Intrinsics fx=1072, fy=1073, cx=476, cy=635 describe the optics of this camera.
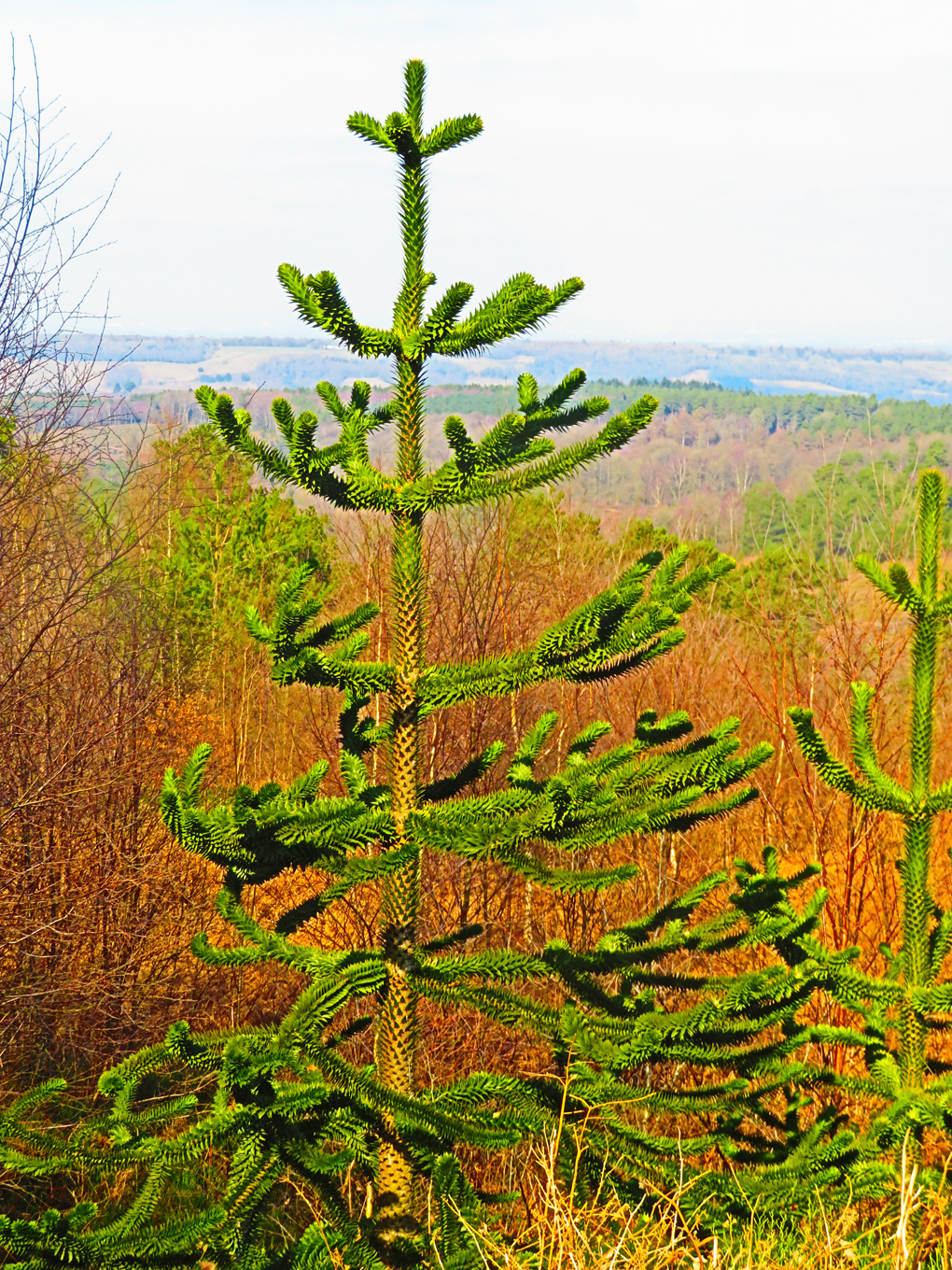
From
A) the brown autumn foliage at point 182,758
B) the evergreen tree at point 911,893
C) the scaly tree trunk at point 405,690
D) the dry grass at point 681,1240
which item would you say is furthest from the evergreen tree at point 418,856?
the brown autumn foliage at point 182,758

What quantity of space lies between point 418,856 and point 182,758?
304 inches

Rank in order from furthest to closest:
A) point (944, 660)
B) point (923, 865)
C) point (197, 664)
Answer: point (197, 664) < point (944, 660) < point (923, 865)

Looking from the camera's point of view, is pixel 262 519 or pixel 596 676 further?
pixel 262 519

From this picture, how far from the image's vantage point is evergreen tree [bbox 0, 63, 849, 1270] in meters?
3.09

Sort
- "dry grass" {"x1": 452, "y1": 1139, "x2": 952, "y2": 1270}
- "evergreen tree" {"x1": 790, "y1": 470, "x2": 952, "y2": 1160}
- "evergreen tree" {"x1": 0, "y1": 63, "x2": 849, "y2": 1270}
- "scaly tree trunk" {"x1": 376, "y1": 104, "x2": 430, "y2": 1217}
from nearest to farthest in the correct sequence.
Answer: "evergreen tree" {"x1": 0, "y1": 63, "x2": 849, "y2": 1270} < "dry grass" {"x1": 452, "y1": 1139, "x2": 952, "y2": 1270} < "scaly tree trunk" {"x1": 376, "y1": 104, "x2": 430, "y2": 1217} < "evergreen tree" {"x1": 790, "y1": 470, "x2": 952, "y2": 1160}

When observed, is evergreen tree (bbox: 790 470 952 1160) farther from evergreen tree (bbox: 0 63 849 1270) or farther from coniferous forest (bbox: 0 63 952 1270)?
evergreen tree (bbox: 0 63 849 1270)

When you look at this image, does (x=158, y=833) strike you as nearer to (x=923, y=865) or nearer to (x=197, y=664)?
(x=197, y=664)

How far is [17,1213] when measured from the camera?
802 cm

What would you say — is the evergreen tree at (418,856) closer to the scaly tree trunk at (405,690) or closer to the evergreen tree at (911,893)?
the scaly tree trunk at (405,690)

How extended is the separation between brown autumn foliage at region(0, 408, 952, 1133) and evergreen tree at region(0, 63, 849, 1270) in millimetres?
3748

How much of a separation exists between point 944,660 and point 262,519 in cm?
1019

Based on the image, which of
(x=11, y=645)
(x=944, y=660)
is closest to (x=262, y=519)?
(x=11, y=645)

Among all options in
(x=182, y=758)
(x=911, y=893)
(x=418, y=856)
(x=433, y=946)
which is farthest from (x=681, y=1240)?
(x=182, y=758)

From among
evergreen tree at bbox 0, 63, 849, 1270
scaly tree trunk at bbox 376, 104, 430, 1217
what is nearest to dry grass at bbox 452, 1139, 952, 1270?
evergreen tree at bbox 0, 63, 849, 1270
